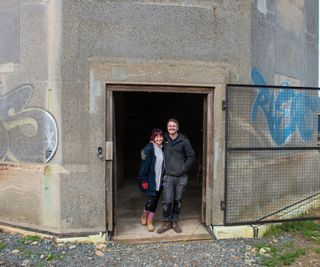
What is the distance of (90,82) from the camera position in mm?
4637

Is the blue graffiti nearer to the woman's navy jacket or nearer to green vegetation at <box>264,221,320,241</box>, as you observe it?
green vegetation at <box>264,221,320,241</box>

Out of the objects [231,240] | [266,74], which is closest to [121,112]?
[266,74]

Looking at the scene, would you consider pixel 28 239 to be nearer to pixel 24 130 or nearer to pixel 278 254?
pixel 24 130

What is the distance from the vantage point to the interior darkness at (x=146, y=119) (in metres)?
9.46

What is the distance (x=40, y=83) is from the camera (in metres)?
4.78

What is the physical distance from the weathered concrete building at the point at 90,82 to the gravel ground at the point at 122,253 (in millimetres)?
264

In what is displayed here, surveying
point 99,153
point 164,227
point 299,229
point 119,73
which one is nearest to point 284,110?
point 299,229

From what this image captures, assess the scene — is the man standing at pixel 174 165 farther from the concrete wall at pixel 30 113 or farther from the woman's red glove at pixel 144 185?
the concrete wall at pixel 30 113

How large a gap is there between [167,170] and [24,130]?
83.9 inches

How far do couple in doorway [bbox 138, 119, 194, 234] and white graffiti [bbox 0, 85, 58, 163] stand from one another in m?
1.33

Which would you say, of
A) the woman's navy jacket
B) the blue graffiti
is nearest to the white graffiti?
the woman's navy jacket

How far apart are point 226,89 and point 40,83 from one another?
2.62 m

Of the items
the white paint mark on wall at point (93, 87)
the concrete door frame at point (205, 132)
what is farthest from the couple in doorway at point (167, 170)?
the white paint mark on wall at point (93, 87)

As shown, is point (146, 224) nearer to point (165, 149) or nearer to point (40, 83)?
point (165, 149)
